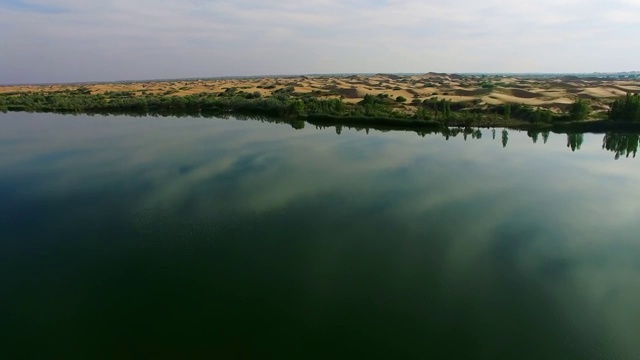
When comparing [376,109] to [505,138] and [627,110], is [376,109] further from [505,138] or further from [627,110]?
[627,110]

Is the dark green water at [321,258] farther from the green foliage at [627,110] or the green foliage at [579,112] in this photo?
the green foliage at [579,112]

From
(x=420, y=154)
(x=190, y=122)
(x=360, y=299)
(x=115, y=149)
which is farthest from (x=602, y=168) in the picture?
(x=190, y=122)

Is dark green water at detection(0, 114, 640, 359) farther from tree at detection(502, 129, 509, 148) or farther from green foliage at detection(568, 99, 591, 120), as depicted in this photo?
green foliage at detection(568, 99, 591, 120)

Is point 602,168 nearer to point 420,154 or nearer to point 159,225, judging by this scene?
point 420,154

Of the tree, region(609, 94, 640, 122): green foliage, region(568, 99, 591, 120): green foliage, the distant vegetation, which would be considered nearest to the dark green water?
the tree

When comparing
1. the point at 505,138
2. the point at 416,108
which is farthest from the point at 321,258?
the point at 416,108
